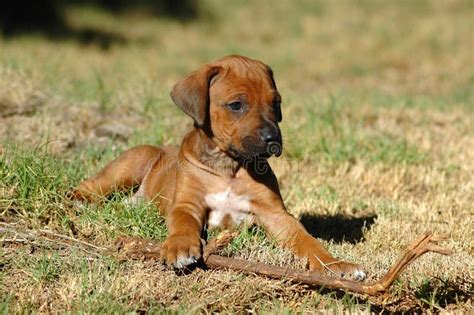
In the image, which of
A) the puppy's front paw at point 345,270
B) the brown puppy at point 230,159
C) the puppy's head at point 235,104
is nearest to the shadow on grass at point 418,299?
the puppy's front paw at point 345,270

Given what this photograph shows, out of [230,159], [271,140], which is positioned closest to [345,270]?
[271,140]

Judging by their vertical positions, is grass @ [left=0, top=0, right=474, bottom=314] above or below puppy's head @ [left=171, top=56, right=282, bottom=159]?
below

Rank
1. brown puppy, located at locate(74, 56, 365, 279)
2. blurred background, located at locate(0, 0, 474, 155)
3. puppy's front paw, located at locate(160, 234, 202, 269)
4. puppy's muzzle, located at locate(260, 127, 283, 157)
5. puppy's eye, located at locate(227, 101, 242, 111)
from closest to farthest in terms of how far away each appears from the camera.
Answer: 1. puppy's front paw, located at locate(160, 234, 202, 269)
2. puppy's muzzle, located at locate(260, 127, 283, 157)
3. brown puppy, located at locate(74, 56, 365, 279)
4. puppy's eye, located at locate(227, 101, 242, 111)
5. blurred background, located at locate(0, 0, 474, 155)

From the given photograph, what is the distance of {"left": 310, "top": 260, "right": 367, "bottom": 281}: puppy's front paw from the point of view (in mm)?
5062

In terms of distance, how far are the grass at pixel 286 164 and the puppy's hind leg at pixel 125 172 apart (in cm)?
21

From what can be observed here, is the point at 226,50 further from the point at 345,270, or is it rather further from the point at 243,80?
the point at 345,270

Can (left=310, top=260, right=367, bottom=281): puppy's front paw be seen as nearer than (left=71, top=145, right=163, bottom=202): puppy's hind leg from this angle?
Yes

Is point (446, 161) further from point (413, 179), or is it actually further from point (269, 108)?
point (269, 108)

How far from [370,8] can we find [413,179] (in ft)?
46.6

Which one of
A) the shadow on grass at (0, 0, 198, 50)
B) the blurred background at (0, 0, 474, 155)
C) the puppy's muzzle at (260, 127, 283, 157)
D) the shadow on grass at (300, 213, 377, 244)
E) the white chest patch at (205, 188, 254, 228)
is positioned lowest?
the shadow on grass at (0, 0, 198, 50)

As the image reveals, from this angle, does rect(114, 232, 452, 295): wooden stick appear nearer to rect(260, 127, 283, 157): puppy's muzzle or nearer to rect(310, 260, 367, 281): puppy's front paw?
rect(310, 260, 367, 281): puppy's front paw

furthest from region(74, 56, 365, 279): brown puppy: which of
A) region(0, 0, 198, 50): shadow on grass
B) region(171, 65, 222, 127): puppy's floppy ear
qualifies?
region(0, 0, 198, 50): shadow on grass

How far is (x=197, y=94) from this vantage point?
5.73 m

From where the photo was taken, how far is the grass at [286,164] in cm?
502
